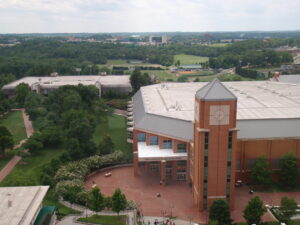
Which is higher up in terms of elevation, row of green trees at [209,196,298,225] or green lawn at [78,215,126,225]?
row of green trees at [209,196,298,225]

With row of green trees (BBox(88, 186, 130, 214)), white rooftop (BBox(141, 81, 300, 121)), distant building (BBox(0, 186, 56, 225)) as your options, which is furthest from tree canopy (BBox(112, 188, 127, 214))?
white rooftop (BBox(141, 81, 300, 121))

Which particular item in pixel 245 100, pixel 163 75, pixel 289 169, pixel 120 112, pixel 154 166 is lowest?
pixel 163 75

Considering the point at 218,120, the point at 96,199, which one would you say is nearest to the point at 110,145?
the point at 96,199

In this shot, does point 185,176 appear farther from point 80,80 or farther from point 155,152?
point 80,80

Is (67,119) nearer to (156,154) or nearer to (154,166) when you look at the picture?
(154,166)

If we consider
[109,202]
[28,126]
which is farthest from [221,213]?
[28,126]

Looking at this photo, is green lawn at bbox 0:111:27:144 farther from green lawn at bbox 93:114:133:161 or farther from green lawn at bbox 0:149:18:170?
green lawn at bbox 93:114:133:161
